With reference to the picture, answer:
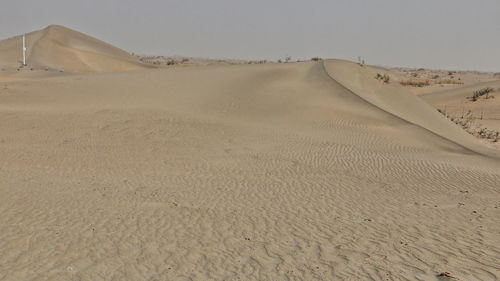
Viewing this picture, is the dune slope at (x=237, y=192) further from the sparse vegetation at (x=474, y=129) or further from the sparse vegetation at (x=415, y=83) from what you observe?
the sparse vegetation at (x=415, y=83)

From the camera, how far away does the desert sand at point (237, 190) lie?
5746 mm

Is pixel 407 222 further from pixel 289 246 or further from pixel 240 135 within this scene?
pixel 240 135

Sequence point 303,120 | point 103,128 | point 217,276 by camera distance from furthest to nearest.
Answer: point 303,120
point 103,128
point 217,276

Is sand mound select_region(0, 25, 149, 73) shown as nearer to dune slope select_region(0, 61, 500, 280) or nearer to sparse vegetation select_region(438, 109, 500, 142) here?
dune slope select_region(0, 61, 500, 280)

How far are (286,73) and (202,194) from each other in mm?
15897

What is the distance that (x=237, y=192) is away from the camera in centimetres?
886

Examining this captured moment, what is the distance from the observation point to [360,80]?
23578 millimetres

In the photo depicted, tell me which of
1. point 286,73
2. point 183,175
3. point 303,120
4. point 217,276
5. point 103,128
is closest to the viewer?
point 217,276

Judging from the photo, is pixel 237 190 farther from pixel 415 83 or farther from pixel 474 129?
pixel 415 83

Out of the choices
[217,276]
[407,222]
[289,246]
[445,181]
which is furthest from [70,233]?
[445,181]

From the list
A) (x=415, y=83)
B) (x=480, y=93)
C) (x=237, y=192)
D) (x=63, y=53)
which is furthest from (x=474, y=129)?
(x=63, y=53)

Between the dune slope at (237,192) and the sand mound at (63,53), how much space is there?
24983mm

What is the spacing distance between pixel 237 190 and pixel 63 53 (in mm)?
42455

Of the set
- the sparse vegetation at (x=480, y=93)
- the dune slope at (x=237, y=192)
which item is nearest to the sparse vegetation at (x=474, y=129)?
the dune slope at (x=237, y=192)
